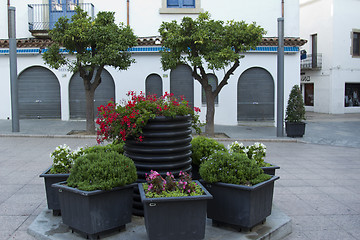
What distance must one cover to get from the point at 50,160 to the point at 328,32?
22.5 m

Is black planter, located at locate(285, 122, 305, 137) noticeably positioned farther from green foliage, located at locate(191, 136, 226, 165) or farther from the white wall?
green foliage, located at locate(191, 136, 226, 165)

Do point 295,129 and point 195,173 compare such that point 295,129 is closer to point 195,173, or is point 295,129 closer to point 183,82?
point 183,82

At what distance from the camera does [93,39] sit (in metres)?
13.5

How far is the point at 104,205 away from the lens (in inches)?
165

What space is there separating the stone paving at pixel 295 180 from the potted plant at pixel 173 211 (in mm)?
1337

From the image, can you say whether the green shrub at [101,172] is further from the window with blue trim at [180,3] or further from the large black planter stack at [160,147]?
the window with blue trim at [180,3]

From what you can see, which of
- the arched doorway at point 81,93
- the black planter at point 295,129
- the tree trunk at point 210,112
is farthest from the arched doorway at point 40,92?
the black planter at point 295,129

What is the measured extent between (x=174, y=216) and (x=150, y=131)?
49.3 inches

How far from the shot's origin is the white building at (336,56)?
25969 millimetres

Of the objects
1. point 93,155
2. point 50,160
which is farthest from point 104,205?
point 50,160

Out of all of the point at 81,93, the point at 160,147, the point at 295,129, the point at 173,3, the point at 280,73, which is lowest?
the point at 295,129

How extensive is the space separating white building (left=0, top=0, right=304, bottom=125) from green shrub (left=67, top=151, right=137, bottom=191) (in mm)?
14179

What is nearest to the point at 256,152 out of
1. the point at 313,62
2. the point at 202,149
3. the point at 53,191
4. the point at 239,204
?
the point at 202,149

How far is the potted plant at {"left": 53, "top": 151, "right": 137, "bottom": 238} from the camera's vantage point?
162 inches
